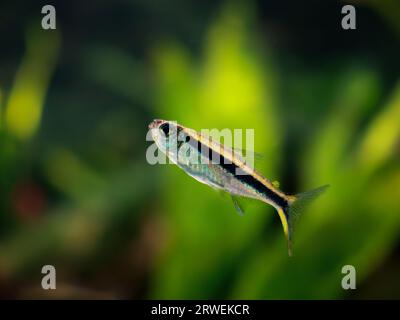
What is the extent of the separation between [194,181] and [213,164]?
812mm

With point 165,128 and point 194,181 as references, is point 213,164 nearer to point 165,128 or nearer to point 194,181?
Answer: point 165,128

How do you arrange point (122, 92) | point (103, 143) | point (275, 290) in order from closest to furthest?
1. point (275, 290)
2. point (103, 143)
3. point (122, 92)

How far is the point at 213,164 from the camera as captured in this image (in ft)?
1.74

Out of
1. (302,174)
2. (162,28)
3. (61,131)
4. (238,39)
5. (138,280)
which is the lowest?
(138,280)

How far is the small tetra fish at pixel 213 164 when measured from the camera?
1.73ft

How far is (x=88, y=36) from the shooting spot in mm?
3771

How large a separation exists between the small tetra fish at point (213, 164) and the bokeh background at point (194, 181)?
19cm

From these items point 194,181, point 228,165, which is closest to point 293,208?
point 228,165

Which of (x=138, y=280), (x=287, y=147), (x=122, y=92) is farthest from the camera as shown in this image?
(x=122, y=92)

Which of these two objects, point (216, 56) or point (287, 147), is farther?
point (287, 147)

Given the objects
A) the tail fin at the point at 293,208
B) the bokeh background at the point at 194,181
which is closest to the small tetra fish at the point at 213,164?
the tail fin at the point at 293,208
